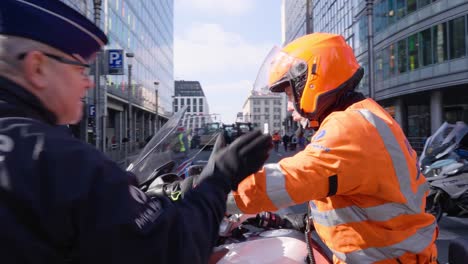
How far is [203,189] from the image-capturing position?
1071mm

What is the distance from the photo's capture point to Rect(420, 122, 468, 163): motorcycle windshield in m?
7.43

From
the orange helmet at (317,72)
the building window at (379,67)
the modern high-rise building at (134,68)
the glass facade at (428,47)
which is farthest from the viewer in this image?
the building window at (379,67)

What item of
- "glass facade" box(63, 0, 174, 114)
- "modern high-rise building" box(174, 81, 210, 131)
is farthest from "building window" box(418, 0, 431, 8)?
"modern high-rise building" box(174, 81, 210, 131)

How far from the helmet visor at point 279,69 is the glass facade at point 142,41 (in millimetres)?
19795

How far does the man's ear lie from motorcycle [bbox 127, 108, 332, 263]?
Answer: 1041mm

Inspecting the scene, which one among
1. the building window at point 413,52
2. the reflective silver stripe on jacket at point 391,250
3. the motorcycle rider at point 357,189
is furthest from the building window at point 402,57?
the reflective silver stripe on jacket at point 391,250

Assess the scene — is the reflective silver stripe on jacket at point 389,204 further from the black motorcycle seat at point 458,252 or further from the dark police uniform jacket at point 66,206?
the dark police uniform jacket at point 66,206

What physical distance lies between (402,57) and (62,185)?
30202 mm

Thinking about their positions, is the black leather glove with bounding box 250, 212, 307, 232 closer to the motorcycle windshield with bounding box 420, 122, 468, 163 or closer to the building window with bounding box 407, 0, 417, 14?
the motorcycle windshield with bounding box 420, 122, 468, 163

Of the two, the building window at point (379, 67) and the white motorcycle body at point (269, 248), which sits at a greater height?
the building window at point (379, 67)

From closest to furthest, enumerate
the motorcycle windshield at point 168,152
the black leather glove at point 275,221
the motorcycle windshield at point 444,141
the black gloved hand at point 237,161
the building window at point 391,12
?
1. the black gloved hand at point 237,161
2. the motorcycle windshield at point 168,152
3. the black leather glove at point 275,221
4. the motorcycle windshield at point 444,141
5. the building window at point 391,12

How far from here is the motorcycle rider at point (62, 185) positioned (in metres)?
0.78

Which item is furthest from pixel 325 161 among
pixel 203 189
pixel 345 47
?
pixel 345 47

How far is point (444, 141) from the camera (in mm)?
7508
